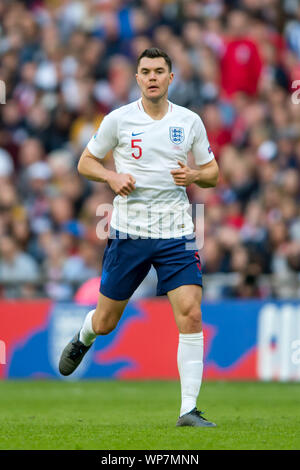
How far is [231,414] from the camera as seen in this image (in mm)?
9250

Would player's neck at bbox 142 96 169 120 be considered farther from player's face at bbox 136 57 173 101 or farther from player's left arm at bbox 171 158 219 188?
player's left arm at bbox 171 158 219 188

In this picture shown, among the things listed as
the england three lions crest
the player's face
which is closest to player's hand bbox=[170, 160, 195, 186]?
the england three lions crest

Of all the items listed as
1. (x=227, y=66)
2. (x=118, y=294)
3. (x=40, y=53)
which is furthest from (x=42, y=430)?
(x=40, y=53)

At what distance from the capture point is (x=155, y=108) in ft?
26.5

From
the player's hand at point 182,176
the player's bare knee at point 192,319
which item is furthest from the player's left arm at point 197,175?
the player's bare knee at point 192,319

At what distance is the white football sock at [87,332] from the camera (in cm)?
860

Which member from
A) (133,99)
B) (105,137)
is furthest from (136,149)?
(133,99)

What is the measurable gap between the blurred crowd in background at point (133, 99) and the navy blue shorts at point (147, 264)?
615 centimetres

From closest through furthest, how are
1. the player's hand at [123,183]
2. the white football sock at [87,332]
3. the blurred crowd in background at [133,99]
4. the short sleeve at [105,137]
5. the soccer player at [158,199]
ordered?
the player's hand at [123,183], the soccer player at [158,199], the short sleeve at [105,137], the white football sock at [87,332], the blurred crowd in background at [133,99]

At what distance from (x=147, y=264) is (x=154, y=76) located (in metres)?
1.47

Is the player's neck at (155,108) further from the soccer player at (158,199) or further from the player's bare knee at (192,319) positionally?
the player's bare knee at (192,319)

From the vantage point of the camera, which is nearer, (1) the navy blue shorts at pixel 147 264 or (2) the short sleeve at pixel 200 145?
(1) the navy blue shorts at pixel 147 264

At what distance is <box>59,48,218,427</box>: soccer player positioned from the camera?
25.9 feet

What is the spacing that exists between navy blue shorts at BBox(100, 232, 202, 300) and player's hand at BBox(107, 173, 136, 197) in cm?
48
